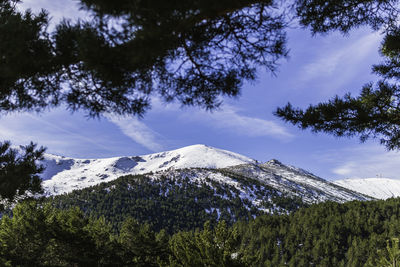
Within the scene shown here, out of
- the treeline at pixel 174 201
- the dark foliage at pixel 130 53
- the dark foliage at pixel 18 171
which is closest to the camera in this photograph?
the dark foliage at pixel 130 53

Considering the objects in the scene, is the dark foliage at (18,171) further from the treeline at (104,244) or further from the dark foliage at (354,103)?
the dark foliage at (354,103)

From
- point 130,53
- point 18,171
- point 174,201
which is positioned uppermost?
point 130,53

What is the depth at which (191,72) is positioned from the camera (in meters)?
4.34

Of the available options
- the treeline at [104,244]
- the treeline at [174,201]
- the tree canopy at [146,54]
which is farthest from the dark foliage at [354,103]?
the treeline at [174,201]

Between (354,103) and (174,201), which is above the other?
(354,103)

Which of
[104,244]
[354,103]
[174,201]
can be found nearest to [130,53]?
[354,103]

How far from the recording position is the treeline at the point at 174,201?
5305 inches

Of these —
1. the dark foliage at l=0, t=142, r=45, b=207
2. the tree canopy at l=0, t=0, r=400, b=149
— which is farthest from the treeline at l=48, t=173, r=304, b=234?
the tree canopy at l=0, t=0, r=400, b=149

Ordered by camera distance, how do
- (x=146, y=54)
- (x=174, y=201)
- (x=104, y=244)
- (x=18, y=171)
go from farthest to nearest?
(x=174, y=201), (x=104, y=244), (x=18, y=171), (x=146, y=54)

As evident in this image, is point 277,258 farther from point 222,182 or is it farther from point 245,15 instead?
point 222,182

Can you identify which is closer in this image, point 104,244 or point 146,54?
point 146,54

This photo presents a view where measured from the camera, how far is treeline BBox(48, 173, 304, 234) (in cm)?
13475

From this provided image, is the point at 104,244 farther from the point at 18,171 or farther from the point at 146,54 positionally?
the point at 146,54

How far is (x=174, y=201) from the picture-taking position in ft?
504
